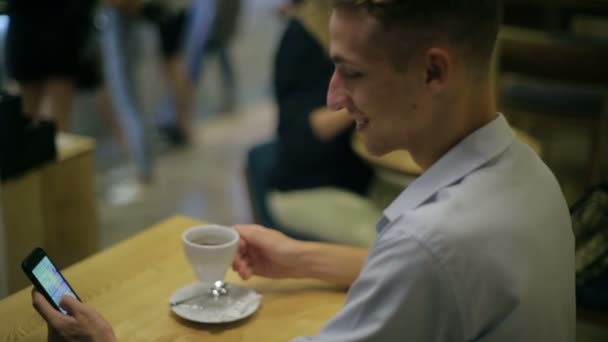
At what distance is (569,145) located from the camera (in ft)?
14.7

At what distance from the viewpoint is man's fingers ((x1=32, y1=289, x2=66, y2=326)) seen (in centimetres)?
102

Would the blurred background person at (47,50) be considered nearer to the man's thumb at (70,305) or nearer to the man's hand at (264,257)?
the man's hand at (264,257)

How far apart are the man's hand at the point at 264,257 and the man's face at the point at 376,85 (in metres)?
0.38

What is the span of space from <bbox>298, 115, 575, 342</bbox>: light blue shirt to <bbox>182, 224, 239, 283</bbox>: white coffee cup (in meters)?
0.28

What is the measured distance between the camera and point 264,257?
1303 mm

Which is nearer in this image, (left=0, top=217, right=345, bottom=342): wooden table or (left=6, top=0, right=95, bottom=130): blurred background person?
(left=0, top=217, right=345, bottom=342): wooden table

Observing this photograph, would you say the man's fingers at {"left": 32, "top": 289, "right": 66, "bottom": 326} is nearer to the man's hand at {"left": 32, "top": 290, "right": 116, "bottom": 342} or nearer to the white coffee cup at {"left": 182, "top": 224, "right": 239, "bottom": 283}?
the man's hand at {"left": 32, "top": 290, "right": 116, "bottom": 342}

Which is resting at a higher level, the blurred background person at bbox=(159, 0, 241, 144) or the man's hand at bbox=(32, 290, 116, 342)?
Answer: the man's hand at bbox=(32, 290, 116, 342)

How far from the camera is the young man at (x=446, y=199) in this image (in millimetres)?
857

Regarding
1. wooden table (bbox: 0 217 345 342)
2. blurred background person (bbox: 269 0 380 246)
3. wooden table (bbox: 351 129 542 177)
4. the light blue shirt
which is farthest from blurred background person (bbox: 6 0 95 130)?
the light blue shirt

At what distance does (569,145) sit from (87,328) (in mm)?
3922

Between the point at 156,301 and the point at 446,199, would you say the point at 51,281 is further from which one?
the point at 446,199

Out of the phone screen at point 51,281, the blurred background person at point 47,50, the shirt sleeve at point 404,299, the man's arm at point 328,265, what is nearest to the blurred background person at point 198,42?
the blurred background person at point 47,50

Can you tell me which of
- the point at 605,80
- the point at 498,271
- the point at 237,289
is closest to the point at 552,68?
the point at 605,80
